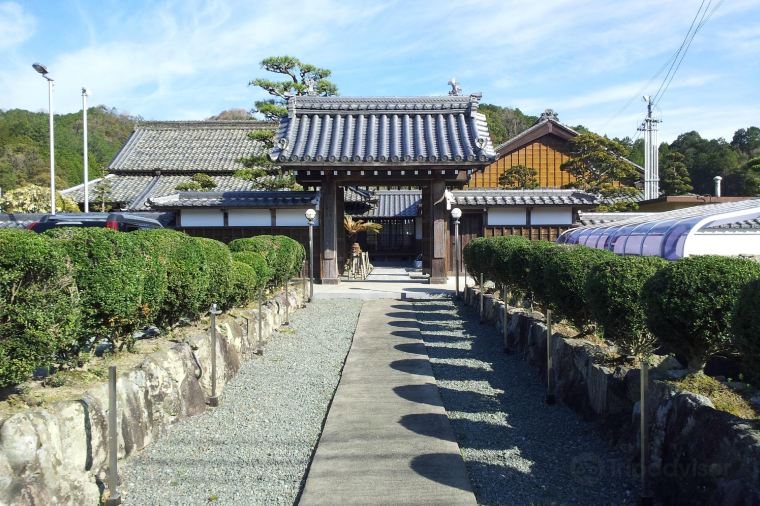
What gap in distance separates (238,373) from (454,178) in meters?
10.4

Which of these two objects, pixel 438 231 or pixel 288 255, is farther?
pixel 438 231

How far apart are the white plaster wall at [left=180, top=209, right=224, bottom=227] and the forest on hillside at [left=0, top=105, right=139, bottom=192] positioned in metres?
20.3

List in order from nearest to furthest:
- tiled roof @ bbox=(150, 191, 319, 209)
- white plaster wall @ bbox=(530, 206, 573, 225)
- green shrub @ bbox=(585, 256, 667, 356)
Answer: green shrub @ bbox=(585, 256, 667, 356)
tiled roof @ bbox=(150, 191, 319, 209)
white plaster wall @ bbox=(530, 206, 573, 225)

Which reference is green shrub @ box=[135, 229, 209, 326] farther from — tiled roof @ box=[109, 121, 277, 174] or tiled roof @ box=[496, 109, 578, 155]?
tiled roof @ box=[496, 109, 578, 155]

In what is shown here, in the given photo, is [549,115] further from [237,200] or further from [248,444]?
[248,444]

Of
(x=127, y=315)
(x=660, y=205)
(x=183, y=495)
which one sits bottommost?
(x=183, y=495)

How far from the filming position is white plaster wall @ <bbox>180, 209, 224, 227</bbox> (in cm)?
1675

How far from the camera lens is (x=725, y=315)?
3.76 m

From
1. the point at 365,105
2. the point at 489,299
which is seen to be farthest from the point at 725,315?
the point at 365,105

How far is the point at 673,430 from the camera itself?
11.5ft

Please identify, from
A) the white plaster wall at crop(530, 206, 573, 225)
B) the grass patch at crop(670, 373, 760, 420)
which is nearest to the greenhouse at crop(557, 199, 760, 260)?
the grass patch at crop(670, 373, 760, 420)

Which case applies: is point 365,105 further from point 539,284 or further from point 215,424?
point 215,424

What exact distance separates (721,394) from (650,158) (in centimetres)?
2464

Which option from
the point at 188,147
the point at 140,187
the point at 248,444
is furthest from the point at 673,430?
the point at 188,147
